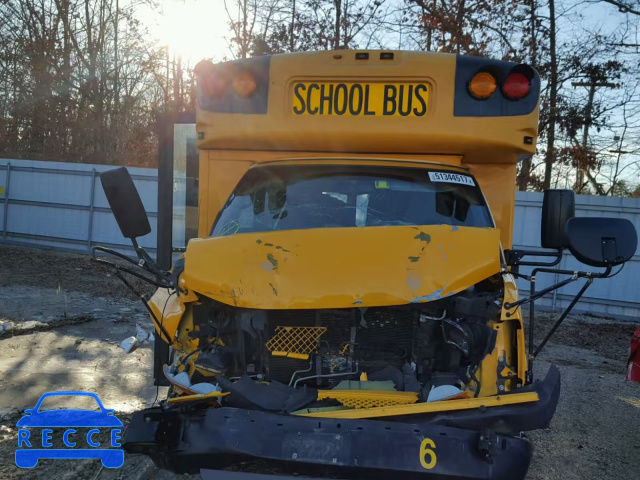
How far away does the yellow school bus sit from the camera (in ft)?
9.04

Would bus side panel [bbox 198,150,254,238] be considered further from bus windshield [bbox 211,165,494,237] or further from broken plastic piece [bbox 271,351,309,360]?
broken plastic piece [bbox 271,351,309,360]

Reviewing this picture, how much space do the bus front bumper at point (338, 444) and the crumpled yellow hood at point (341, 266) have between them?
23.7 inches

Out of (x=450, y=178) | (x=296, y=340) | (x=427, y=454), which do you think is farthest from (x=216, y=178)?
(x=427, y=454)

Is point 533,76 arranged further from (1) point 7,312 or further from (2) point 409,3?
(2) point 409,3

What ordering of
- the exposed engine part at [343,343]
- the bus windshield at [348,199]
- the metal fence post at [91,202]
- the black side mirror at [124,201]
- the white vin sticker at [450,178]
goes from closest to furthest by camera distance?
the exposed engine part at [343,343], the black side mirror at [124,201], the bus windshield at [348,199], the white vin sticker at [450,178], the metal fence post at [91,202]

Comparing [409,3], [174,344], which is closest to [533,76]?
[174,344]

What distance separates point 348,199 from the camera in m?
4.50

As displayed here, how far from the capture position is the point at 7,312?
8711 mm

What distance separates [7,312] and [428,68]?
23.4 ft

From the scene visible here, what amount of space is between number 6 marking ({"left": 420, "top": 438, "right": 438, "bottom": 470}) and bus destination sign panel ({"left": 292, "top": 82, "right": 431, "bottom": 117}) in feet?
9.53

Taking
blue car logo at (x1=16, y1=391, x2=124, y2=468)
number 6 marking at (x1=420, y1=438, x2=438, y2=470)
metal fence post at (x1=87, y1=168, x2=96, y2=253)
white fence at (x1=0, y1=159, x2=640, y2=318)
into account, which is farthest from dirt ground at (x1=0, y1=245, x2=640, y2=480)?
metal fence post at (x1=87, y1=168, x2=96, y2=253)

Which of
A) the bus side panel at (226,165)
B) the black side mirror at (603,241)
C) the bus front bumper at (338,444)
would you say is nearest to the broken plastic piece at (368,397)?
the bus front bumper at (338,444)

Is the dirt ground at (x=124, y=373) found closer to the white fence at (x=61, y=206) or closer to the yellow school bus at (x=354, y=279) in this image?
the yellow school bus at (x=354, y=279)

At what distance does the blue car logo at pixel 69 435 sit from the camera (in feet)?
13.2
